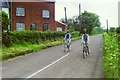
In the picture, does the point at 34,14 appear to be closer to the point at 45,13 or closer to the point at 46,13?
the point at 45,13

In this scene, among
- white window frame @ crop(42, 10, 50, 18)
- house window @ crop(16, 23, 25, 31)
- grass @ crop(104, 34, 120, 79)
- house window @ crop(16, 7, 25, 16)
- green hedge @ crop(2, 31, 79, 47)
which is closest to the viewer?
grass @ crop(104, 34, 120, 79)

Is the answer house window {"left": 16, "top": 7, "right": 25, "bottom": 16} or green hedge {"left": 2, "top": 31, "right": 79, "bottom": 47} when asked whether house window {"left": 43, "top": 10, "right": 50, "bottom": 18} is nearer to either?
house window {"left": 16, "top": 7, "right": 25, "bottom": 16}

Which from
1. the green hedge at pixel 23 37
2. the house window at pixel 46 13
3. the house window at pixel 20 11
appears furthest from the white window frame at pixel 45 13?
the green hedge at pixel 23 37

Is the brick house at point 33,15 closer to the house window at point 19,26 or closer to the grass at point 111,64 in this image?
the house window at point 19,26

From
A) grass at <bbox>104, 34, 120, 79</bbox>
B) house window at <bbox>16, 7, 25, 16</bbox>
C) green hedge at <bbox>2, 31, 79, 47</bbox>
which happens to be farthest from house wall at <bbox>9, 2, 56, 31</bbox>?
grass at <bbox>104, 34, 120, 79</bbox>

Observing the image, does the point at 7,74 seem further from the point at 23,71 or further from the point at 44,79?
the point at 44,79

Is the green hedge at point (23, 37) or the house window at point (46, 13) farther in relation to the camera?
the house window at point (46, 13)

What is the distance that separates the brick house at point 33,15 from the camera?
27.9 metres

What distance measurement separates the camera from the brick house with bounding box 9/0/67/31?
91.5 feet

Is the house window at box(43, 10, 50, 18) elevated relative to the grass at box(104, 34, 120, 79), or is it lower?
elevated

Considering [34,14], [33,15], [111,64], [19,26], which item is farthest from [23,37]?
[34,14]

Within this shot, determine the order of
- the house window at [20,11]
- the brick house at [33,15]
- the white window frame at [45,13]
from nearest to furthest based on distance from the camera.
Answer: the brick house at [33,15], the house window at [20,11], the white window frame at [45,13]

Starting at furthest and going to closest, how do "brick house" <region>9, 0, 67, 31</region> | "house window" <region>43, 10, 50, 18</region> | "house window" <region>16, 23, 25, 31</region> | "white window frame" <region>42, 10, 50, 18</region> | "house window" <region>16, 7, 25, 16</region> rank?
"house window" <region>43, 10, 50, 18</region>, "white window frame" <region>42, 10, 50, 18</region>, "house window" <region>16, 7, 25, 16</region>, "house window" <region>16, 23, 25, 31</region>, "brick house" <region>9, 0, 67, 31</region>

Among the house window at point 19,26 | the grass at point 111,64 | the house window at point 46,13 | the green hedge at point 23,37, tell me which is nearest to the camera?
the grass at point 111,64
